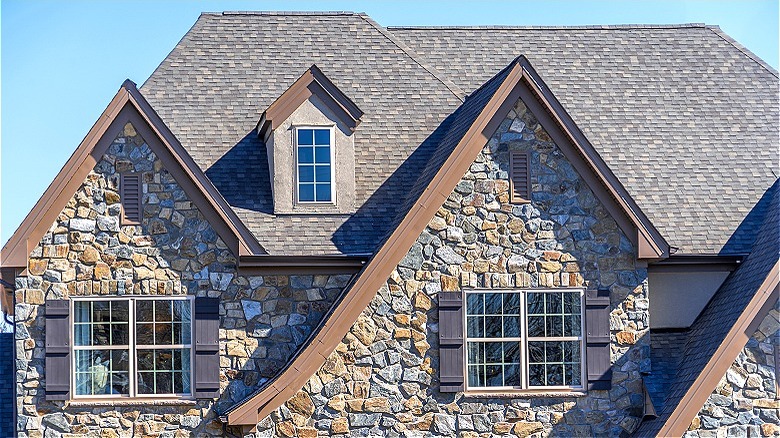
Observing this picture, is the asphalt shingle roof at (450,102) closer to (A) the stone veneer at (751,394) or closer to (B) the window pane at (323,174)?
(B) the window pane at (323,174)

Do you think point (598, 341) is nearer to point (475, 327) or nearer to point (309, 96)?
point (475, 327)

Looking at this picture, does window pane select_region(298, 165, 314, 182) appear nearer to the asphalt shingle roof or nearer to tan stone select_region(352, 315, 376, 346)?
the asphalt shingle roof

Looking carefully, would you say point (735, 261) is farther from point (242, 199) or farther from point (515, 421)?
point (242, 199)

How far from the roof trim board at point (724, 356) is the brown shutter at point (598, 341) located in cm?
127

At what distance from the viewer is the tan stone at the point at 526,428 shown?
678 inches

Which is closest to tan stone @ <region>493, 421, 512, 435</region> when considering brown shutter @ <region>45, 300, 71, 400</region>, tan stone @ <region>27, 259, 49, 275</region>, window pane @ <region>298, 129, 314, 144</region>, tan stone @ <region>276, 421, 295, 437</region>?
tan stone @ <region>276, 421, 295, 437</region>

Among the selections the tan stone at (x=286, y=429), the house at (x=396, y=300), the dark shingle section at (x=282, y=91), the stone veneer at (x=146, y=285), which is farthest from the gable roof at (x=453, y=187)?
the dark shingle section at (x=282, y=91)

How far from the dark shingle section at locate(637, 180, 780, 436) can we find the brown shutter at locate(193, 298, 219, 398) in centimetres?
638

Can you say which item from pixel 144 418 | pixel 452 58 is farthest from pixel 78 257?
pixel 452 58

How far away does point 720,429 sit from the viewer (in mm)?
16781

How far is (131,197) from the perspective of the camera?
1762cm

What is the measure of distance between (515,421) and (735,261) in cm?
466

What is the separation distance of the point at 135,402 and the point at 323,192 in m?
4.62

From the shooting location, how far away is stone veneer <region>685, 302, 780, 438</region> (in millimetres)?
16812
